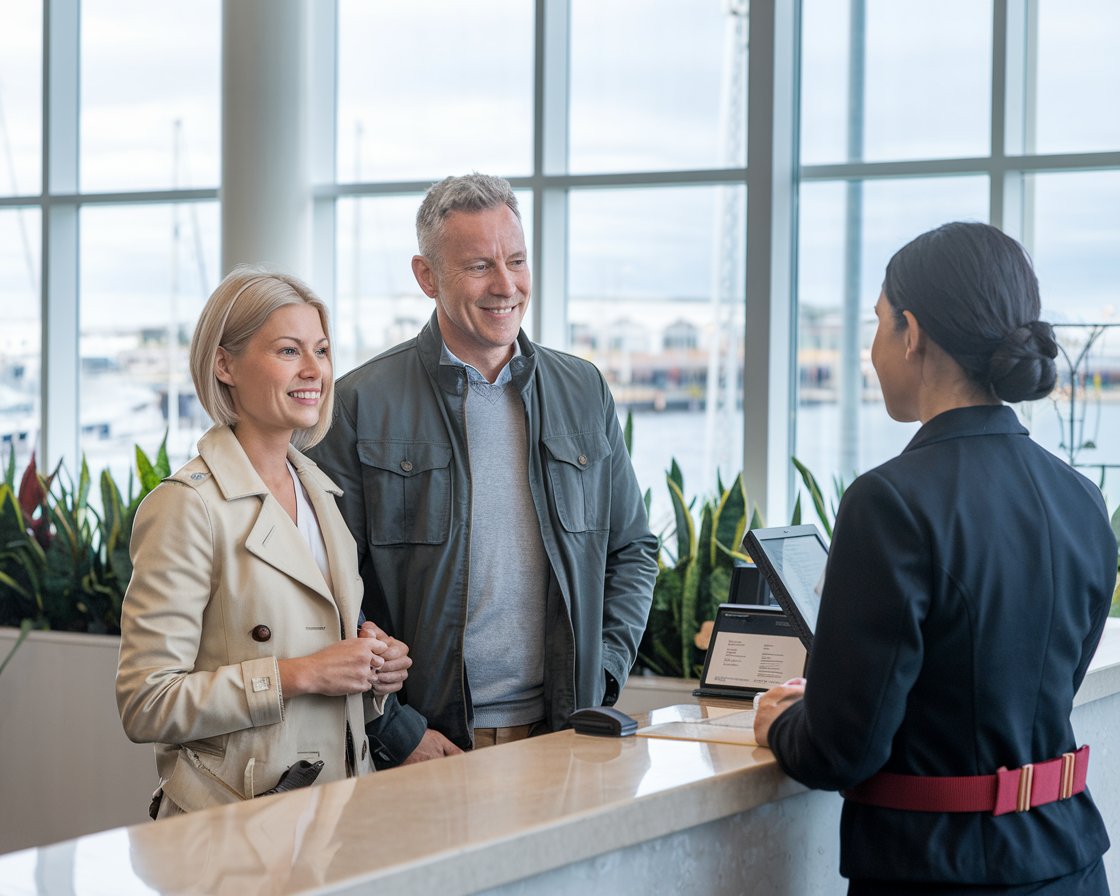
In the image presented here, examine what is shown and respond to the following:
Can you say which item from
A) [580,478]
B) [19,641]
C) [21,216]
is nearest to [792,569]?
[580,478]

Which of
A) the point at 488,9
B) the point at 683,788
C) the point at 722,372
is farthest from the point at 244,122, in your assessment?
the point at 683,788

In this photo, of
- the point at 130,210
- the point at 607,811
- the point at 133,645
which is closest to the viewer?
the point at 607,811

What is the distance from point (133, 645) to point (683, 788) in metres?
0.84

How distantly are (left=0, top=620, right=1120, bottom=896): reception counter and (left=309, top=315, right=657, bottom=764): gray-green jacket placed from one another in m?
0.51

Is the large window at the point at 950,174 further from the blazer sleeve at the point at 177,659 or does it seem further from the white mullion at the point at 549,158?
the blazer sleeve at the point at 177,659

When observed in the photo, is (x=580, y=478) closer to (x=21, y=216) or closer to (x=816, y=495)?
(x=816, y=495)

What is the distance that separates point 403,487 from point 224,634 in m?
0.57

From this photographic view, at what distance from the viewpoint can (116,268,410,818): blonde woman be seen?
197cm

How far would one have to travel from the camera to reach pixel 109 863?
4.18 feet

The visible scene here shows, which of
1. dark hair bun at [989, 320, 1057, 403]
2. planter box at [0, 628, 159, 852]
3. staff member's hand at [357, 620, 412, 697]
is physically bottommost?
planter box at [0, 628, 159, 852]

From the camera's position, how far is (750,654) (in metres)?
2.45

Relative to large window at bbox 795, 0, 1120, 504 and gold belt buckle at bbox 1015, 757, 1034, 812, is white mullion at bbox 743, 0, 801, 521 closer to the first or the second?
large window at bbox 795, 0, 1120, 504

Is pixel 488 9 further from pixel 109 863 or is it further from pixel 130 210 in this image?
pixel 109 863

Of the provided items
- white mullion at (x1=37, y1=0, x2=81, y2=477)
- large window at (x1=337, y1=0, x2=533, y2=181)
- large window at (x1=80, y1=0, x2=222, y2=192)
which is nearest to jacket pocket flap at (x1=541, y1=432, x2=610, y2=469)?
large window at (x1=337, y1=0, x2=533, y2=181)
